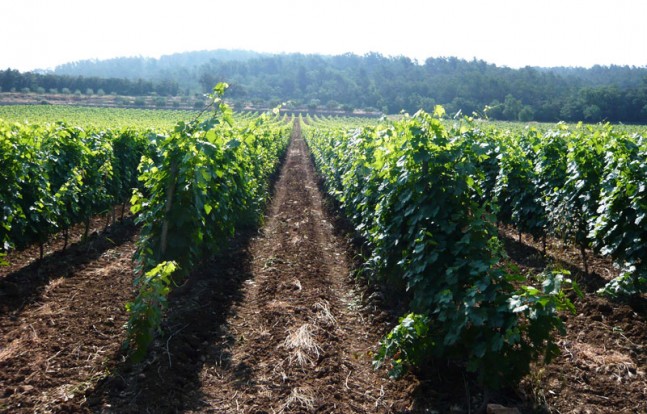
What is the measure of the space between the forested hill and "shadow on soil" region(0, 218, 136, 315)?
2294 cm

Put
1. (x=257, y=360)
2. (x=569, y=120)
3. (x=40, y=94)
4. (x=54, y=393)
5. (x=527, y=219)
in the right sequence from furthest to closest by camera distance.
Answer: (x=40, y=94) → (x=569, y=120) → (x=527, y=219) → (x=257, y=360) → (x=54, y=393)

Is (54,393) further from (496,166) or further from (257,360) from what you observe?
(496,166)

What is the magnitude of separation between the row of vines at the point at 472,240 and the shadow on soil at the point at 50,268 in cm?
504

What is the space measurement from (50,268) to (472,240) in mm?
7062

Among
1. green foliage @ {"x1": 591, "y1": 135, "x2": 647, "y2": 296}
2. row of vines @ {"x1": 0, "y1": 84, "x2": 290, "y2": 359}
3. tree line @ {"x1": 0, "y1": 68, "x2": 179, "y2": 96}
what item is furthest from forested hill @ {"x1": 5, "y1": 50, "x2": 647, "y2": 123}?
green foliage @ {"x1": 591, "y1": 135, "x2": 647, "y2": 296}

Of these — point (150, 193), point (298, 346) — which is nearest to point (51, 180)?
point (150, 193)

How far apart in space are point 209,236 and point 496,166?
25.1 feet

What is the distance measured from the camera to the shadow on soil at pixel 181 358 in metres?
4.50

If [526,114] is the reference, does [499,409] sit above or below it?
below

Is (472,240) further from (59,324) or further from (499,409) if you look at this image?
(59,324)

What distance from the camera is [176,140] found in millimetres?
6359

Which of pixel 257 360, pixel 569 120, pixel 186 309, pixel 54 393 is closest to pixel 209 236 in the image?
pixel 186 309

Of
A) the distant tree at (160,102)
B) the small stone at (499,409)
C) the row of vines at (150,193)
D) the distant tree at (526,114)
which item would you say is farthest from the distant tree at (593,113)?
the distant tree at (160,102)

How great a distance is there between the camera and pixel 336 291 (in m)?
8.00
